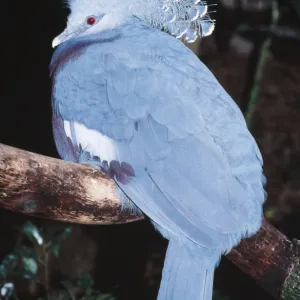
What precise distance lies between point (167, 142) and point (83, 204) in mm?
258

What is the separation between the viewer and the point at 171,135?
1261 millimetres

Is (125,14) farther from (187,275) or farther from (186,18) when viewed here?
(187,275)

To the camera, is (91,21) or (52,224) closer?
(91,21)

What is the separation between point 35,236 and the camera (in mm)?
1856

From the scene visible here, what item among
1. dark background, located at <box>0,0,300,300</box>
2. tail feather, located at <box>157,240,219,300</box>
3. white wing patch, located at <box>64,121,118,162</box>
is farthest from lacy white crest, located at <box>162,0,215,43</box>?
dark background, located at <box>0,0,300,300</box>

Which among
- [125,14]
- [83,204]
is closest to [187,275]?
[83,204]

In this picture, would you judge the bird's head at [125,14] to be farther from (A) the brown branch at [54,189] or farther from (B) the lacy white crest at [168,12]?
(A) the brown branch at [54,189]

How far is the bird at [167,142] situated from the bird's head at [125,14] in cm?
8

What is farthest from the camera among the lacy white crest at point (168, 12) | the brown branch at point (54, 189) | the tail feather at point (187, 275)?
the lacy white crest at point (168, 12)

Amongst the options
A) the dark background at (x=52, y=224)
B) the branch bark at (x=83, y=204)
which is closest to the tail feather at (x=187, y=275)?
the branch bark at (x=83, y=204)

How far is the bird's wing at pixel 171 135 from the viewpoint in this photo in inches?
48.0

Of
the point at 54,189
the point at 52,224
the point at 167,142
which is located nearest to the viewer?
the point at 54,189

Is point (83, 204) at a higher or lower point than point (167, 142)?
lower

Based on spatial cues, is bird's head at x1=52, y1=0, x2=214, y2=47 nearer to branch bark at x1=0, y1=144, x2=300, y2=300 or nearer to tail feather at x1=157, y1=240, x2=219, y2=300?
branch bark at x1=0, y1=144, x2=300, y2=300
